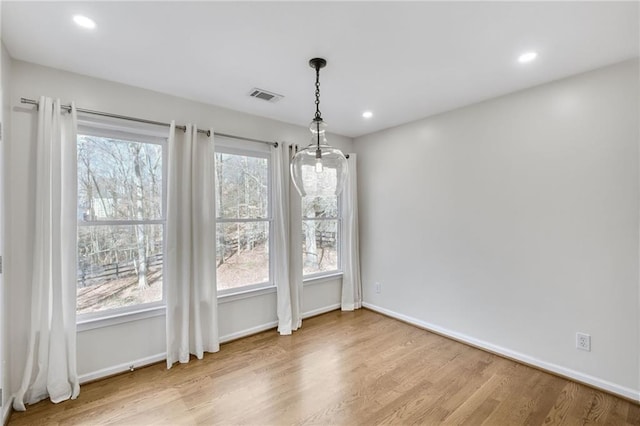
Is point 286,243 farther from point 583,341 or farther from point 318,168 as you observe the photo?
point 583,341

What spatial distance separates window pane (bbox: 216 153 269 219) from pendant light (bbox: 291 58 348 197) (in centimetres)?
149

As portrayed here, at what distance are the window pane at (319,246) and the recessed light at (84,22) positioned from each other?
A: 2818 mm

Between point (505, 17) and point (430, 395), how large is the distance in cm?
262

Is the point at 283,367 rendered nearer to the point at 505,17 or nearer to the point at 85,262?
the point at 85,262

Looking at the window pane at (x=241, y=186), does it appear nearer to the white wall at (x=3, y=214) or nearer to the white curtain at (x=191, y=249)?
the white curtain at (x=191, y=249)

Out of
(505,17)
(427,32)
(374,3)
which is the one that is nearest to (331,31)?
(374,3)

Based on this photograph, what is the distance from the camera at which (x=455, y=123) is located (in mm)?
3283

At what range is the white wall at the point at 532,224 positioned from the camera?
2.28 m

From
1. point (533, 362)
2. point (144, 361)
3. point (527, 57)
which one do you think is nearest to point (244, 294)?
point (144, 361)

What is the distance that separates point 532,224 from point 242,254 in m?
2.96

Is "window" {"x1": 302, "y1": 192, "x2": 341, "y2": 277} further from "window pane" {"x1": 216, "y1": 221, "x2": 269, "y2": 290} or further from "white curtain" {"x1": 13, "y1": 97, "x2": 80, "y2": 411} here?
"white curtain" {"x1": 13, "y1": 97, "x2": 80, "y2": 411}

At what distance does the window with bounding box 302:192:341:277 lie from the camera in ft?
13.4

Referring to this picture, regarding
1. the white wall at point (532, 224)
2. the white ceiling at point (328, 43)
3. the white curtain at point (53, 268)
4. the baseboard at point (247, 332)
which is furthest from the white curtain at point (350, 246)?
the white curtain at point (53, 268)

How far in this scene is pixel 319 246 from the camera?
424 cm
